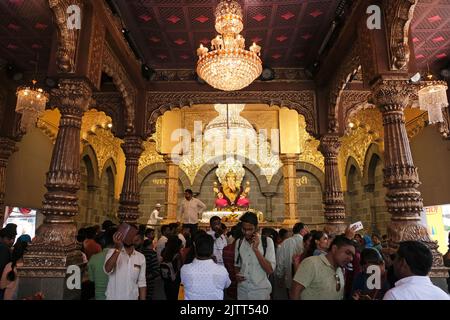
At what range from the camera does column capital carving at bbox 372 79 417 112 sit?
399 centimetres

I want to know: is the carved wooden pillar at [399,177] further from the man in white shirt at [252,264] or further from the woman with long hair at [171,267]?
the woman with long hair at [171,267]

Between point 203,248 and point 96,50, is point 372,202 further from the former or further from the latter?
point 203,248

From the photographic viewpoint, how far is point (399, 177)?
12.3 ft

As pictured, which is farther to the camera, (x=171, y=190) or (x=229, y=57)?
(x=171, y=190)

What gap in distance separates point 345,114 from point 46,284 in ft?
19.7

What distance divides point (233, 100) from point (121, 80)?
231 cm

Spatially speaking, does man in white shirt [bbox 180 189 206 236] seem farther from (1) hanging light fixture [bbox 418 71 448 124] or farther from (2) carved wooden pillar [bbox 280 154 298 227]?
(1) hanging light fixture [bbox 418 71 448 124]

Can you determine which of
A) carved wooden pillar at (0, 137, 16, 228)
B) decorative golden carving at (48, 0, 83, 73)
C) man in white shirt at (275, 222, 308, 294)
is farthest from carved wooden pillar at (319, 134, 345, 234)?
carved wooden pillar at (0, 137, 16, 228)

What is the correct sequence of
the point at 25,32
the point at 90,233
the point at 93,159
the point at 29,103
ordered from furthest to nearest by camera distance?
the point at 93,159 < the point at 29,103 < the point at 25,32 < the point at 90,233

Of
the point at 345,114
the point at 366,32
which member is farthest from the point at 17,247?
the point at 345,114

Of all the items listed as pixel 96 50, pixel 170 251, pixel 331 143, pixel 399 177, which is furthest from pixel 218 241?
pixel 331 143

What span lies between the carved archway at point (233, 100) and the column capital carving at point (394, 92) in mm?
2962
